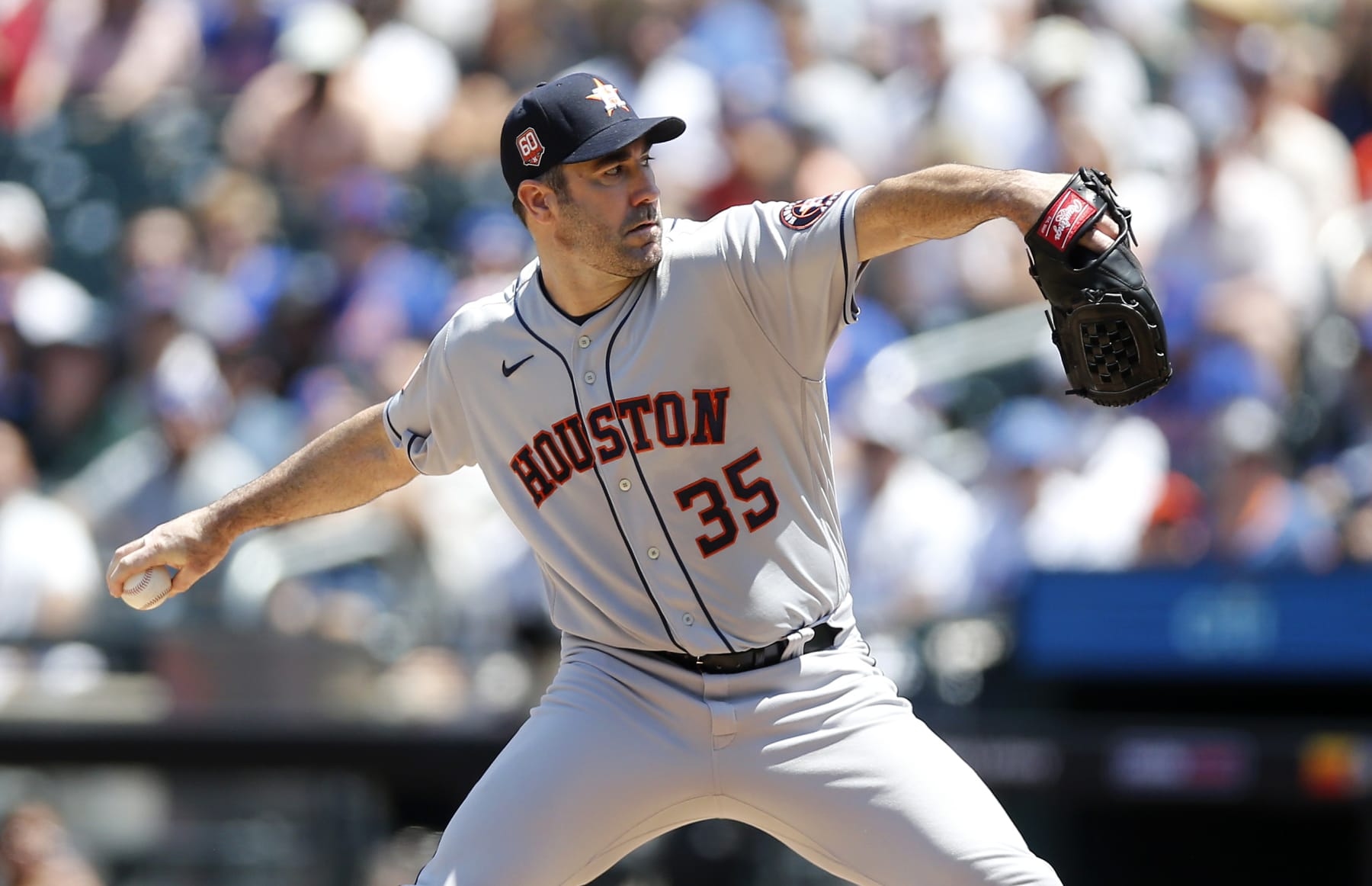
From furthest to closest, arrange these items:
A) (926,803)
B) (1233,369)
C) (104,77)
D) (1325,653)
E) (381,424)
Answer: (104,77), (1233,369), (1325,653), (381,424), (926,803)

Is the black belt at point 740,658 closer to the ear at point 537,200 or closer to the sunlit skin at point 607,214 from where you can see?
the sunlit skin at point 607,214

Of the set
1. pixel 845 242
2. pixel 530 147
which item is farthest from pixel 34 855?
pixel 845 242

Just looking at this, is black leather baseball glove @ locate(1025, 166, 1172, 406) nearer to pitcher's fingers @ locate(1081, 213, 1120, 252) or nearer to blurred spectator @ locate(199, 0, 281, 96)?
pitcher's fingers @ locate(1081, 213, 1120, 252)

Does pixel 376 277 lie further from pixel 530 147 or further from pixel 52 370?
pixel 530 147

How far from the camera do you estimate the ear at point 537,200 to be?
3699 millimetres

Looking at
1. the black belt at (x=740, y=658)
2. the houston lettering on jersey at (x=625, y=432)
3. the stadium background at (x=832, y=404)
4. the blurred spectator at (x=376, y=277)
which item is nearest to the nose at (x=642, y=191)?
the houston lettering on jersey at (x=625, y=432)

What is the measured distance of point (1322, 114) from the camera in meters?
8.52

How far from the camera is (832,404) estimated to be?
7.61 metres

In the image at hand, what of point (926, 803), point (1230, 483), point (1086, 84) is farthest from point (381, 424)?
point (1086, 84)

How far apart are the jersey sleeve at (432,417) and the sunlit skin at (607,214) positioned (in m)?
0.35

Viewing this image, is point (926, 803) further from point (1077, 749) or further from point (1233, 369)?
point (1233, 369)

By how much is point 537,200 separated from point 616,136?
224 millimetres

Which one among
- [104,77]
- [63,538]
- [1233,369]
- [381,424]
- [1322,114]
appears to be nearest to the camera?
[381,424]

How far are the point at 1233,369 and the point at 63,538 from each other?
4.52m
